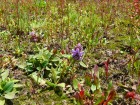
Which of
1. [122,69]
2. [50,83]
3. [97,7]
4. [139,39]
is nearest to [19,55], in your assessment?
[50,83]

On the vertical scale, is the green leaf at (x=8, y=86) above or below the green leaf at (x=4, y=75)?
below

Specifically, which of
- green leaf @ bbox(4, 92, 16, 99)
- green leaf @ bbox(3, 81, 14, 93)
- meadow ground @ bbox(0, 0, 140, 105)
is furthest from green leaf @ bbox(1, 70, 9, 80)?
green leaf @ bbox(4, 92, 16, 99)

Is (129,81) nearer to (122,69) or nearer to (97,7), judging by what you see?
(122,69)

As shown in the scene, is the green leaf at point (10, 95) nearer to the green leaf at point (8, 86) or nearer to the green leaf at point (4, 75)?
the green leaf at point (8, 86)

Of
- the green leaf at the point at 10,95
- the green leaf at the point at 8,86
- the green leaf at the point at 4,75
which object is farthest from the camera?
the green leaf at the point at 4,75

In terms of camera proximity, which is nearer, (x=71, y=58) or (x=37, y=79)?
(x=37, y=79)

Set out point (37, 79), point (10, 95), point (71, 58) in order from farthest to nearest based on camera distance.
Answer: point (71, 58), point (37, 79), point (10, 95)

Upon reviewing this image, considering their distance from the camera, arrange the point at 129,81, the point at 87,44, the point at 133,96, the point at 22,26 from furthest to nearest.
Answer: the point at 22,26 → the point at 87,44 → the point at 129,81 → the point at 133,96

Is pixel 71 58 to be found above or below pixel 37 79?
above

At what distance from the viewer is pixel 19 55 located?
4719 millimetres

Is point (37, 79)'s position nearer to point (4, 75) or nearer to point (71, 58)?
point (4, 75)

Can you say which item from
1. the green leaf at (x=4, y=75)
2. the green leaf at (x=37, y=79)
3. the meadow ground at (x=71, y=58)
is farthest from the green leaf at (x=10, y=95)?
the green leaf at (x=37, y=79)

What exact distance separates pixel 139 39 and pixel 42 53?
1871 mm

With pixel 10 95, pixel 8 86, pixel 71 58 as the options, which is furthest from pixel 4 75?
pixel 71 58
